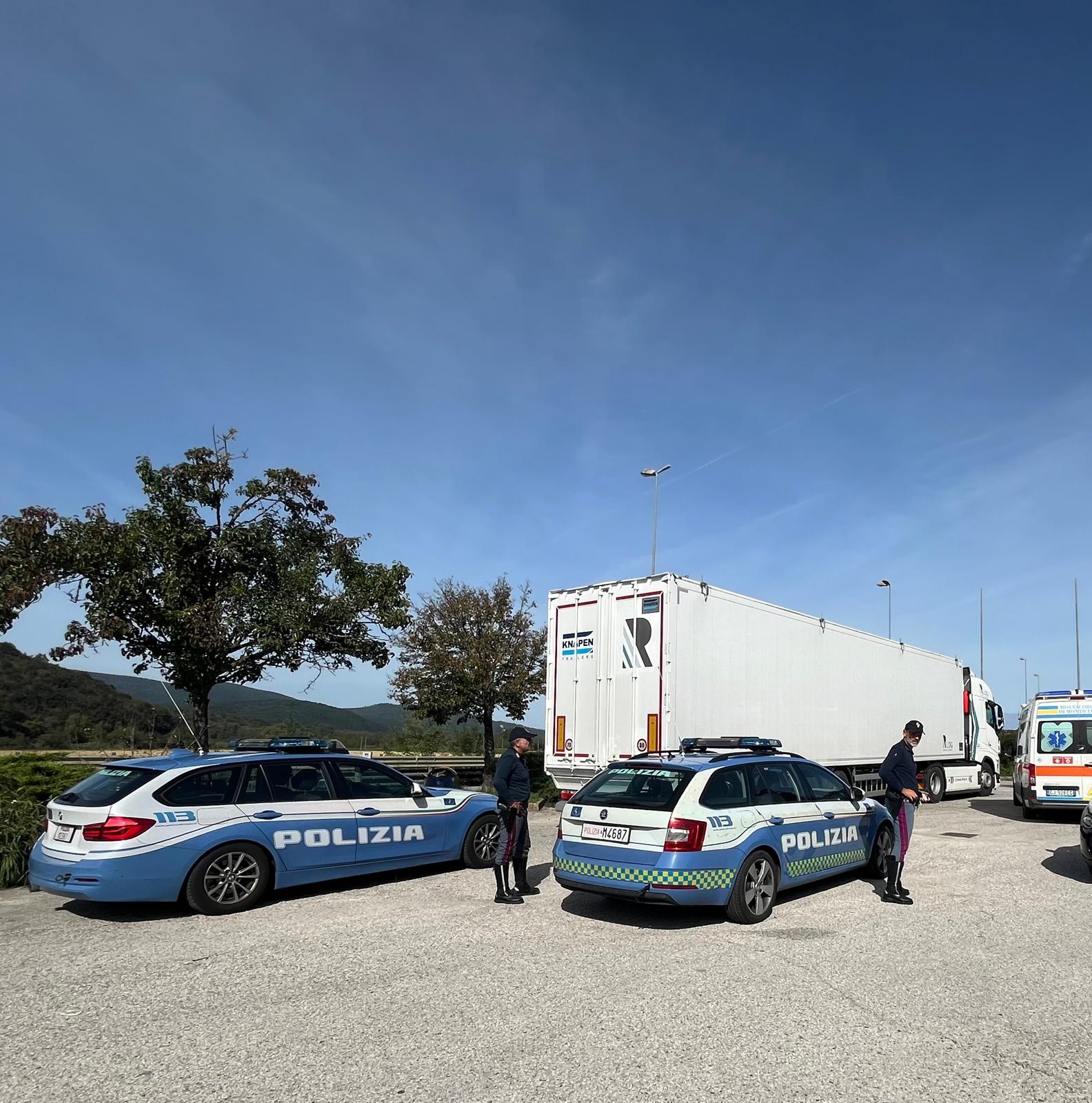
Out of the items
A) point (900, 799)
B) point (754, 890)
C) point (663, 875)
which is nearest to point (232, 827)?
point (663, 875)

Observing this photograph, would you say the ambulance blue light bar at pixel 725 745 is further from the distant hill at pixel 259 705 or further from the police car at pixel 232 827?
the distant hill at pixel 259 705

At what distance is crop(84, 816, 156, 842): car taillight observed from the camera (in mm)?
7363

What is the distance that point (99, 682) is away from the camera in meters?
69.9

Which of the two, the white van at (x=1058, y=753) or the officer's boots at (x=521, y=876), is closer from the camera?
the officer's boots at (x=521, y=876)

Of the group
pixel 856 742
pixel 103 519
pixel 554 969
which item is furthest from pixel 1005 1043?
pixel 103 519

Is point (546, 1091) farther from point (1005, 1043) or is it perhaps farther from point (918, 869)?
point (918, 869)

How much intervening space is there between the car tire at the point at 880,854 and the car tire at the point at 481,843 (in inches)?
160

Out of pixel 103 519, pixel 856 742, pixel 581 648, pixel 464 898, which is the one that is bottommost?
pixel 464 898

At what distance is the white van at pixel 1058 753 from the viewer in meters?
15.0

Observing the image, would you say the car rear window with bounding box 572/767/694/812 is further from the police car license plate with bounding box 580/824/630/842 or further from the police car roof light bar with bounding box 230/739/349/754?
the police car roof light bar with bounding box 230/739/349/754

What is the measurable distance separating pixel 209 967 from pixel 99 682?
71.9m

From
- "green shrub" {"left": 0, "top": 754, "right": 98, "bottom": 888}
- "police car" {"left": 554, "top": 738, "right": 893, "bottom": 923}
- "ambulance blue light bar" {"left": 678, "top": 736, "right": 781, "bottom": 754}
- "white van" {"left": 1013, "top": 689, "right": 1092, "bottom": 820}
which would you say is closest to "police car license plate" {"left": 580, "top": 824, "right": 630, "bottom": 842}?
"police car" {"left": 554, "top": 738, "right": 893, "bottom": 923}

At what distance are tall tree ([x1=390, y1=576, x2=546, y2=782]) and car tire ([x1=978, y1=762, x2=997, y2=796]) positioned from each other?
11.6 metres

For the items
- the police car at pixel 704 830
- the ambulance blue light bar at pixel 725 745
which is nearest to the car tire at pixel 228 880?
the police car at pixel 704 830
